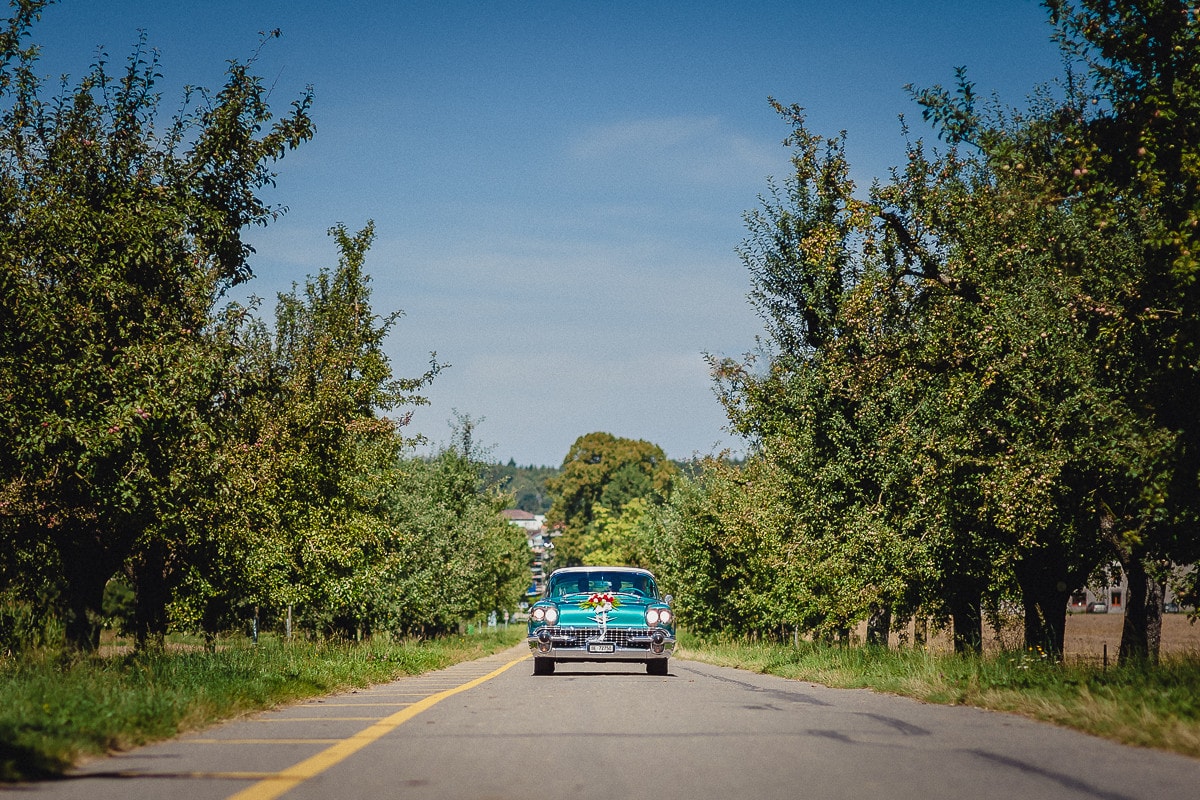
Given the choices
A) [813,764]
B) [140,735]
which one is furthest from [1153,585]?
[140,735]

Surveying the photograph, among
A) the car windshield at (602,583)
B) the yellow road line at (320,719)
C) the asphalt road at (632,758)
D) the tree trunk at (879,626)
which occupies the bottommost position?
the tree trunk at (879,626)

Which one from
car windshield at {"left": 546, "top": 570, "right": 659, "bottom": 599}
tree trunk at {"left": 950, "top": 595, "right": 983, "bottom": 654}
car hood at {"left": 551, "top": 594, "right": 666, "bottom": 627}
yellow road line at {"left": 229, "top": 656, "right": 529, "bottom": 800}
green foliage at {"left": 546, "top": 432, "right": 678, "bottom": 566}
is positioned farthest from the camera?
green foliage at {"left": 546, "top": 432, "right": 678, "bottom": 566}

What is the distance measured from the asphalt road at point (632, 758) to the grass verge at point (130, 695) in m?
0.27

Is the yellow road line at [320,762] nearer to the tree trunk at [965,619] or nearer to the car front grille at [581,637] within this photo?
the car front grille at [581,637]

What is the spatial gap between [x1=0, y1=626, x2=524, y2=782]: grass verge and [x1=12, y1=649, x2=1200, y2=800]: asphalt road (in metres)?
0.27

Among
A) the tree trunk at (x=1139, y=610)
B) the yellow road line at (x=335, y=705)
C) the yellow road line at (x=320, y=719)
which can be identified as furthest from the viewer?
the tree trunk at (x=1139, y=610)

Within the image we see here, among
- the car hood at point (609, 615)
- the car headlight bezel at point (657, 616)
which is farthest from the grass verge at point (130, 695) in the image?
the car headlight bezel at point (657, 616)

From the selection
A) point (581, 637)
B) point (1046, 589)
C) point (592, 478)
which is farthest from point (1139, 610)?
point (592, 478)


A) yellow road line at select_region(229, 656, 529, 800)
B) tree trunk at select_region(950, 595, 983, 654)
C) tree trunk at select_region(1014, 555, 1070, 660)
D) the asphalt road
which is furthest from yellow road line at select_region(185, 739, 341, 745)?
tree trunk at select_region(950, 595, 983, 654)

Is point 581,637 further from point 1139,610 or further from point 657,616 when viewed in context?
point 1139,610

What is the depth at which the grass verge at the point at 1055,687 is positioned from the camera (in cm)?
813

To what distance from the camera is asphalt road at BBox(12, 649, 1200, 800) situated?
6.01m

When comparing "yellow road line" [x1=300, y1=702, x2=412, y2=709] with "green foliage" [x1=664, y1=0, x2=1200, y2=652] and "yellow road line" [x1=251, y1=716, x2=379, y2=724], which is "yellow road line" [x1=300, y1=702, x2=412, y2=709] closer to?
"yellow road line" [x1=251, y1=716, x2=379, y2=724]

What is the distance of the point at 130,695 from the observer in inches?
368
